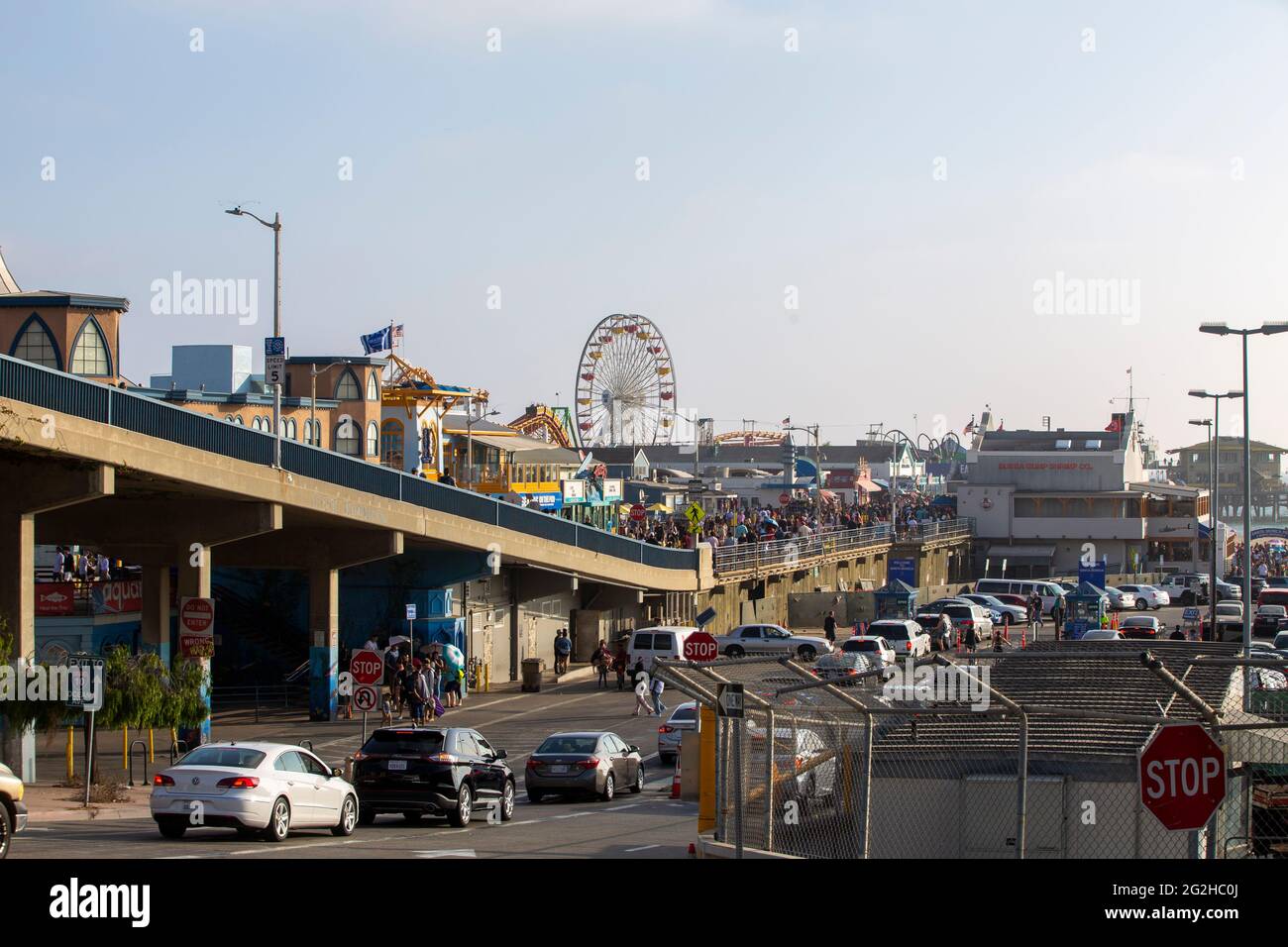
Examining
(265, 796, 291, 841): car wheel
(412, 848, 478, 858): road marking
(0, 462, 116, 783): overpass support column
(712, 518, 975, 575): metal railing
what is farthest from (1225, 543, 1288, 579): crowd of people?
(265, 796, 291, 841): car wheel

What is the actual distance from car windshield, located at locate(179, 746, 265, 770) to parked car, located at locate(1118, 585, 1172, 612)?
59.8m

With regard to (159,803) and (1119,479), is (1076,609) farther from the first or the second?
(159,803)

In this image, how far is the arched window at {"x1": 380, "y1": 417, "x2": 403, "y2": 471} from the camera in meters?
64.0

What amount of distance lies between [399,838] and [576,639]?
3498cm

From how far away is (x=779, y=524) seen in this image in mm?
77312

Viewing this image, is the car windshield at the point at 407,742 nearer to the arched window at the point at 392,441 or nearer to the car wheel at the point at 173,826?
the car wheel at the point at 173,826

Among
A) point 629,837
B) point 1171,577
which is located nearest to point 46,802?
point 629,837

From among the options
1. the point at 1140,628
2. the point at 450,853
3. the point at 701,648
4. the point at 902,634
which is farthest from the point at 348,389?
the point at 450,853

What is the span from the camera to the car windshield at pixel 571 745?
88.1 ft

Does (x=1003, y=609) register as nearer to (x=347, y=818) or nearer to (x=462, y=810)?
(x=462, y=810)

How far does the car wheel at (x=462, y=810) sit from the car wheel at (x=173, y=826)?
163 inches

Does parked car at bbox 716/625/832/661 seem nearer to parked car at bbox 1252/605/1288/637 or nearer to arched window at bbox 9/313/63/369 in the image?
parked car at bbox 1252/605/1288/637

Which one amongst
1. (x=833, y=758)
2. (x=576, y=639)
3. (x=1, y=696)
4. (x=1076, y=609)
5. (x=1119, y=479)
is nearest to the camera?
(x=833, y=758)
